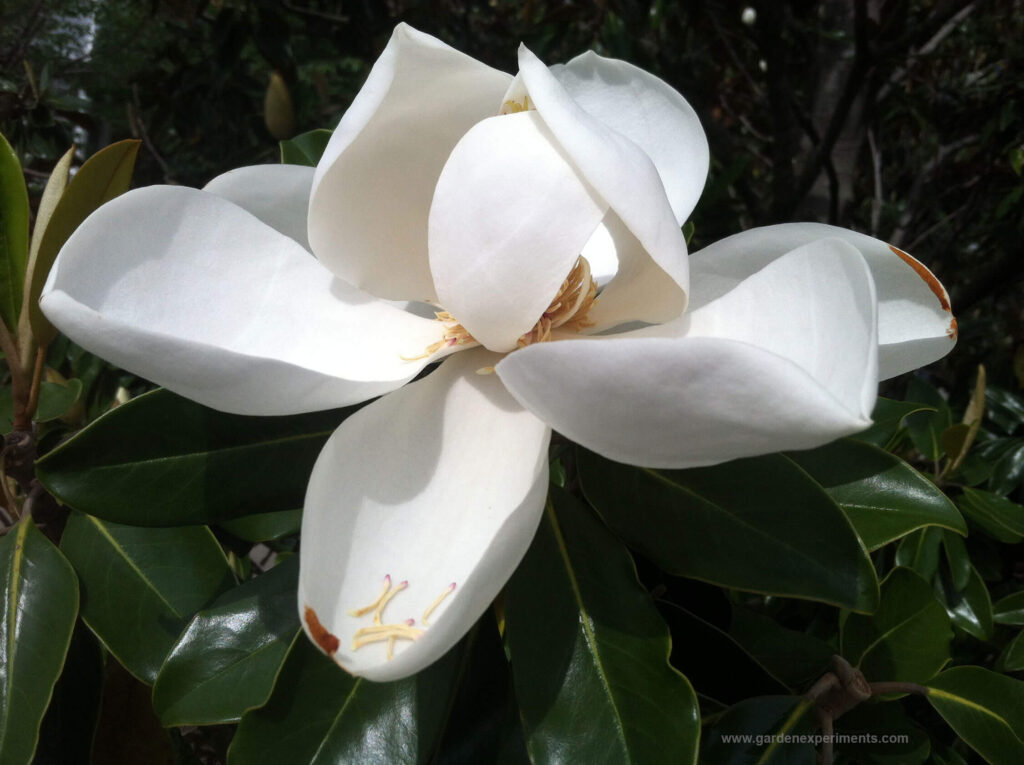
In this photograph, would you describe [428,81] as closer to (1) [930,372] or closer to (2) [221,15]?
(2) [221,15]

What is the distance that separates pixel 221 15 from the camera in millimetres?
2215

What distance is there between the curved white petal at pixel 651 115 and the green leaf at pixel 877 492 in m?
0.27

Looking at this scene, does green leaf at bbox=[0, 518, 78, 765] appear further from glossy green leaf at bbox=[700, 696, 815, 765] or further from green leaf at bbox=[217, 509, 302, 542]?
glossy green leaf at bbox=[700, 696, 815, 765]

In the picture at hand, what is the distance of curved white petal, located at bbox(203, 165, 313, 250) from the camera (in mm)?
661

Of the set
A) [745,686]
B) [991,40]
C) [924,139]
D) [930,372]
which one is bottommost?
[930,372]

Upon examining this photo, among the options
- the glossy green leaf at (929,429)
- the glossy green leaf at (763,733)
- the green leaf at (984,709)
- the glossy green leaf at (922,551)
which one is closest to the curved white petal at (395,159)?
the glossy green leaf at (763,733)

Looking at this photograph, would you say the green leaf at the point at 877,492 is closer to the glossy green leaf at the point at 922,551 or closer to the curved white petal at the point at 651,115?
the curved white petal at the point at 651,115

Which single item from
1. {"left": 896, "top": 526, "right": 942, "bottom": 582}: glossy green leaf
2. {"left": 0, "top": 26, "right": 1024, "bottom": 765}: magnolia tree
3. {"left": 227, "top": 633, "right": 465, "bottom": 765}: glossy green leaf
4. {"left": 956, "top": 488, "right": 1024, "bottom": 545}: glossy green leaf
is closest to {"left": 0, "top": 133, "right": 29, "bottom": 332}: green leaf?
{"left": 0, "top": 26, "right": 1024, "bottom": 765}: magnolia tree

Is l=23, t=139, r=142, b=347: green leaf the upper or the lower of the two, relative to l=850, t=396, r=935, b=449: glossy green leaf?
upper

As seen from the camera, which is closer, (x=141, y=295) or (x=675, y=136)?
(x=141, y=295)

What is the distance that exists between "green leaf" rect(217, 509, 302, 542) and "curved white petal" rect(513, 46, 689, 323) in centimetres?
48

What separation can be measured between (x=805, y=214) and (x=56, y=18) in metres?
3.17

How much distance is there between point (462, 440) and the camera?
1.95ft

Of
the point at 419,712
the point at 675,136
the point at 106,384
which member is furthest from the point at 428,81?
the point at 106,384
